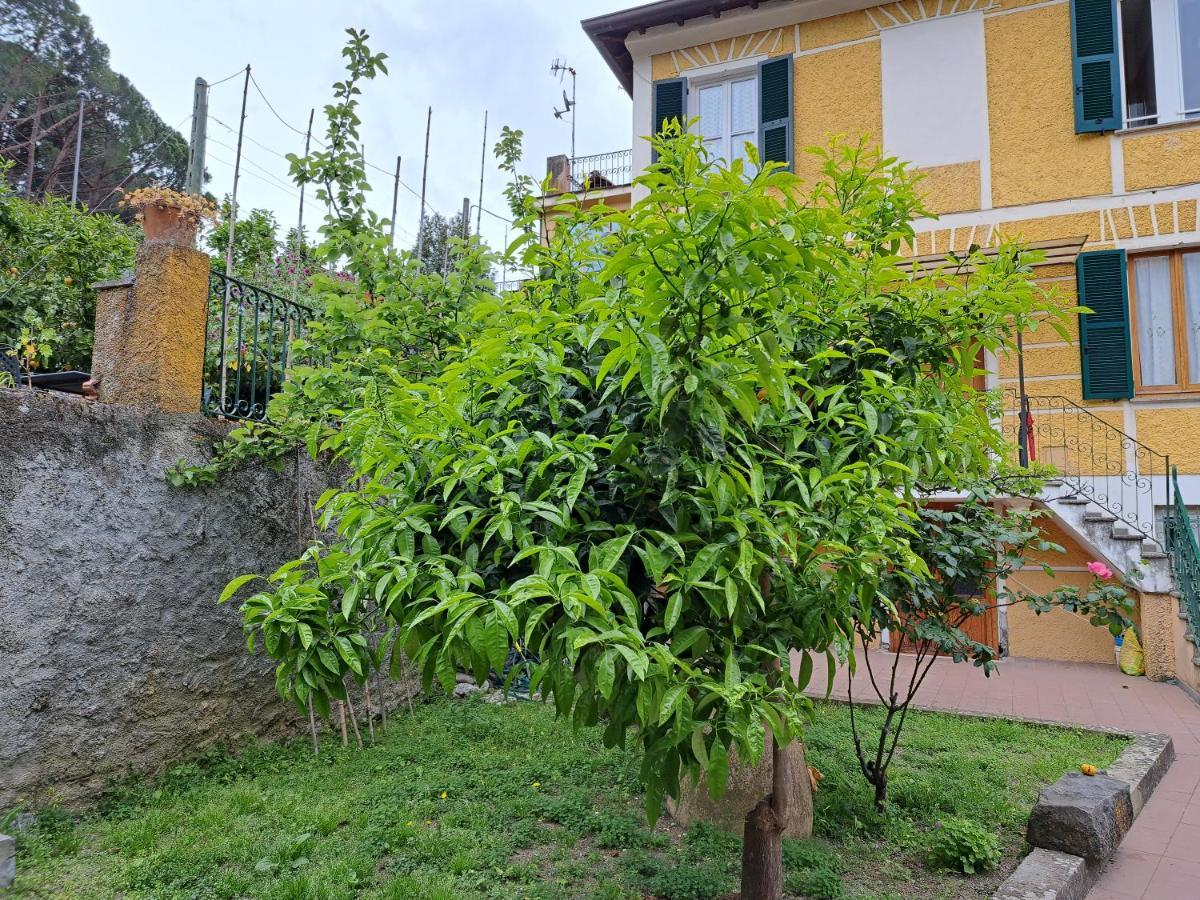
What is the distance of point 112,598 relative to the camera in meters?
4.24

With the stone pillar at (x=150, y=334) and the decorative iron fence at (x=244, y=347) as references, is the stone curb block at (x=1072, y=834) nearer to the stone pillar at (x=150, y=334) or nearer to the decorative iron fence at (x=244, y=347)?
the decorative iron fence at (x=244, y=347)

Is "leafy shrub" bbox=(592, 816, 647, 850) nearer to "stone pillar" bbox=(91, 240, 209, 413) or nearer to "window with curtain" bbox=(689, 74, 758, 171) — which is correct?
"stone pillar" bbox=(91, 240, 209, 413)

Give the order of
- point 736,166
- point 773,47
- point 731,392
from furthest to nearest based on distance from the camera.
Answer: point 773,47
point 736,166
point 731,392

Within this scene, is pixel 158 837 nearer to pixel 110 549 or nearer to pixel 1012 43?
pixel 110 549

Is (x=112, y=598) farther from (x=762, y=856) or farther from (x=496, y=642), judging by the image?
(x=762, y=856)

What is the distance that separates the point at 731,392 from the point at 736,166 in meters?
0.64

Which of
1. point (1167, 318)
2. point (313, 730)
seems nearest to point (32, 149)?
point (313, 730)

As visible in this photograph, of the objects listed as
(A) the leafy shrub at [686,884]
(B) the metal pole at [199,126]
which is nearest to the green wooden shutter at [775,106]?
(B) the metal pole at [199,126]

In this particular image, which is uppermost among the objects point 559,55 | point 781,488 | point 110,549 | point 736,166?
point 559,55

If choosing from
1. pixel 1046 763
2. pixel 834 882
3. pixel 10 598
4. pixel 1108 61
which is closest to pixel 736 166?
pixel 834 882

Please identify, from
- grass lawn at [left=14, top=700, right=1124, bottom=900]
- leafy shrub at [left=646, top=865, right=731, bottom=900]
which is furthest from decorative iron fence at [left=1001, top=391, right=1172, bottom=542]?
leafy shrub at [left=646, top=865, right=731, bottom=900]

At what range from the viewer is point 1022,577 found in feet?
29.9

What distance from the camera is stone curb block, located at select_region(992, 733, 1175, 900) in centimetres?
326

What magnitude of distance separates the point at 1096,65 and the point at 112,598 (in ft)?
35.9
